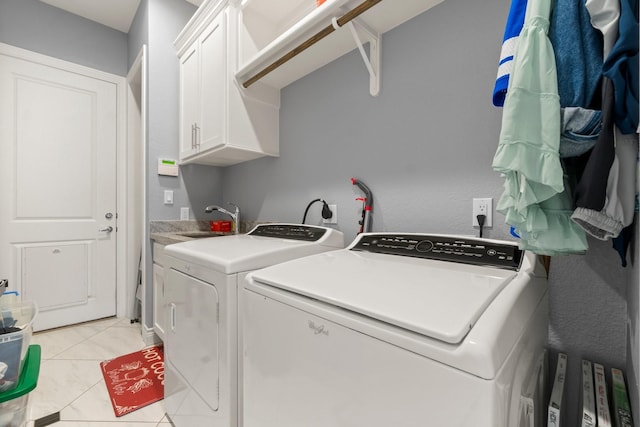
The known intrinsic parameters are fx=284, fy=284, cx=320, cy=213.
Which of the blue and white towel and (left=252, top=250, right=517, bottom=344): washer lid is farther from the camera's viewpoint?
the blue and white towel

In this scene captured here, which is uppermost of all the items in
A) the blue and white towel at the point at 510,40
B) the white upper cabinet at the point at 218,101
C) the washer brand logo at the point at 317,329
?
the white upper cabinet at the point at 218,101

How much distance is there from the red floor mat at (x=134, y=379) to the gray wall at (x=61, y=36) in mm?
2723

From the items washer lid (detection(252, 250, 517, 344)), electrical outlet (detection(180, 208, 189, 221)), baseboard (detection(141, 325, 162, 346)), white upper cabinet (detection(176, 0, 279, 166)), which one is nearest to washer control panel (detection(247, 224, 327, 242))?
washer lid (detection(252, 250, 517, 344))

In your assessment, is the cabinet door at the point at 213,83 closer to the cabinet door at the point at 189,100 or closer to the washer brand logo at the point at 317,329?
the cabinet door at the point at 189,100

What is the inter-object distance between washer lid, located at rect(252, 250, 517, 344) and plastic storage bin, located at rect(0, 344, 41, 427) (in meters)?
0.61

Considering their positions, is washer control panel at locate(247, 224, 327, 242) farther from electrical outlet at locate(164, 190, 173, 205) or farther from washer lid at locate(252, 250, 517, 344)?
electrical outlet at locate(164, 190, 173, 205)

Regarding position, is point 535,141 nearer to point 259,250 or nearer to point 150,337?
point 259,250

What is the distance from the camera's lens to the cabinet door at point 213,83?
191cm

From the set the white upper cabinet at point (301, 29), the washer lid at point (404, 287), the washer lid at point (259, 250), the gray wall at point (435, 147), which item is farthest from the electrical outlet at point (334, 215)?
the white upper cabinet at point (301, 29)

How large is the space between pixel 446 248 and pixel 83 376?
7.90ft

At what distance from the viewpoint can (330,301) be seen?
2.27ft

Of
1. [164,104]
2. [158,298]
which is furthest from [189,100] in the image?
[158,298]

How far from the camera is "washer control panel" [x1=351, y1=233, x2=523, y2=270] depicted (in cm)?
88

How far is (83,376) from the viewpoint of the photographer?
1891mm
